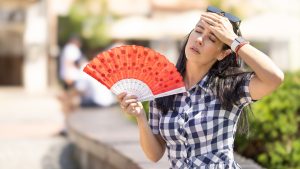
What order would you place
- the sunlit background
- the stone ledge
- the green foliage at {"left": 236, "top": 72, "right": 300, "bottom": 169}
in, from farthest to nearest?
the sunlit background, the green foliage at {"left": 236, "top": 72, "right": 300, "bottom": 169}, the stone ledge

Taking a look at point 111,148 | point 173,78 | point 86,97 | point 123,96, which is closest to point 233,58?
point 173,78

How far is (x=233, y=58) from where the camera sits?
9.81 ft

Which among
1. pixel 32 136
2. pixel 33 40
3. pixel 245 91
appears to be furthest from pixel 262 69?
pixel 33 40

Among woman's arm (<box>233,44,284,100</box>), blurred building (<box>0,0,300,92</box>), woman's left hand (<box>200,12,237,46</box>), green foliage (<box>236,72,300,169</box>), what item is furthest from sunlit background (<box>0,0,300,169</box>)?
woman's arm (<box>233,44,284,100</box>)

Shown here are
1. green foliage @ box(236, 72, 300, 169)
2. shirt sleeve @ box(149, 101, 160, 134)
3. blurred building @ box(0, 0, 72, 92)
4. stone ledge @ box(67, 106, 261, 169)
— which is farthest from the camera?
blurred building @ box(0, 0, 72, 92)

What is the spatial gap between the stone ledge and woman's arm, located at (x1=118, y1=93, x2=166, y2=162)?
1.15m

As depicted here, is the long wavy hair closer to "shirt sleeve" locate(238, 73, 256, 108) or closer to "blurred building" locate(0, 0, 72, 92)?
"shirt sleeve" locate(238, 73, 256, 108)

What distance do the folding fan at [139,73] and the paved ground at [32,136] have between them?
420cm

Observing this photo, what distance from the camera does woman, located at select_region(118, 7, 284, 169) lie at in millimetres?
2793

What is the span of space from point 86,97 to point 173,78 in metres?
8.02

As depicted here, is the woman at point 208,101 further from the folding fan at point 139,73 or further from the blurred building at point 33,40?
the blurred building at point 33,40

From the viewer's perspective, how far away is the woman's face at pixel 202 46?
2.86m

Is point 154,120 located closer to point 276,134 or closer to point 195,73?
point 195,73

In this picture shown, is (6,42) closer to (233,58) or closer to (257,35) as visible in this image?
(257,35)
